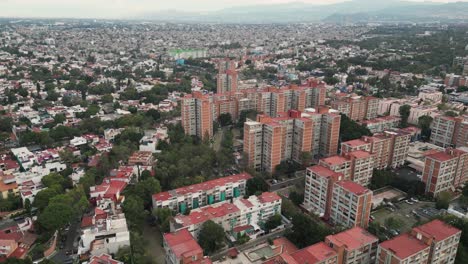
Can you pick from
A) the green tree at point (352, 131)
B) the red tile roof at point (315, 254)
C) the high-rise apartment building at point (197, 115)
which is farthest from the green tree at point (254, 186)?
the green tree at point (352, 131)

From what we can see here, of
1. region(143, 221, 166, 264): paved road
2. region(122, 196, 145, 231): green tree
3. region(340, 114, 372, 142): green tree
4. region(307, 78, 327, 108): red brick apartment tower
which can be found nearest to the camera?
region(143, 221, 166, 264): paved road

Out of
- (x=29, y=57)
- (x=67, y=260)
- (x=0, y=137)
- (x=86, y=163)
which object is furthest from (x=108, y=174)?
(x=29, y=57)

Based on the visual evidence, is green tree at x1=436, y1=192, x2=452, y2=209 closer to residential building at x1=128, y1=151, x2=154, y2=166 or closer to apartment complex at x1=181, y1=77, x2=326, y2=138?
apartment complex at x1=181, y1=77, x2=326, y2=138

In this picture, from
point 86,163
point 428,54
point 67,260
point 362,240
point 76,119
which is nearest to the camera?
point 362,240

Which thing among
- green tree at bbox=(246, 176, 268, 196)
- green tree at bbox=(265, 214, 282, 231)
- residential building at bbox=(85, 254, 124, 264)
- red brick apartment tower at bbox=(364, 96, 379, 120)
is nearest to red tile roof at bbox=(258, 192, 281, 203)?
green tree at bbox=(265, 214, 282, 231)

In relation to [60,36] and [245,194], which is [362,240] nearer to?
[245,194]

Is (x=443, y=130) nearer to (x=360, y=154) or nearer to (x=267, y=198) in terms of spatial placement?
(x=360, y=154)

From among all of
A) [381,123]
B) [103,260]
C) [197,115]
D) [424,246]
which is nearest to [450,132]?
[381,123]
